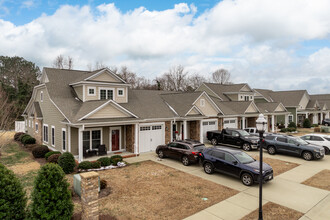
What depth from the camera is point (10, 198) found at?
6297 mm

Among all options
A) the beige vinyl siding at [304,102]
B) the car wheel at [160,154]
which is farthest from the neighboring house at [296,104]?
the car wheel at [160,154]

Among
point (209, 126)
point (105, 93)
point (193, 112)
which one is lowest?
point (209, 126)

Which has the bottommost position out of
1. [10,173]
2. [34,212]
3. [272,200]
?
[272,200]

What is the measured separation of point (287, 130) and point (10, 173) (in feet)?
117

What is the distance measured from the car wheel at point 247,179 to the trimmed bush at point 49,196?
333 inches

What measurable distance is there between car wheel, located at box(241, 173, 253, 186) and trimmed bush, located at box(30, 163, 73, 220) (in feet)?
27.7

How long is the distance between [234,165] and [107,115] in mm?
9840

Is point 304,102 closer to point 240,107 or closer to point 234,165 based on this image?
point 240,107

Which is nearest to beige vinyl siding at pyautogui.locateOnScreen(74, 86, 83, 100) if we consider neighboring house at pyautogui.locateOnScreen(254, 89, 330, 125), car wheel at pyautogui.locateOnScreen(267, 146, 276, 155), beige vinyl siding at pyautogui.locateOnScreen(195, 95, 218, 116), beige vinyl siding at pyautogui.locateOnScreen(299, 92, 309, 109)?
beige vinyl siding at pyautogui.locateOnScreen(195, 95, 218, 116)

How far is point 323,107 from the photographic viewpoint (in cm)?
4672

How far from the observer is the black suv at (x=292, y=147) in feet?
52.5

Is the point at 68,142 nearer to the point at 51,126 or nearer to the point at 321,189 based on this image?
the point at 51,126

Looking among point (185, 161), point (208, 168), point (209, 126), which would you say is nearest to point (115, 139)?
point (185, 161)

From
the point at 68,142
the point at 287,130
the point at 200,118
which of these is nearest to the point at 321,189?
the point at 200,118
